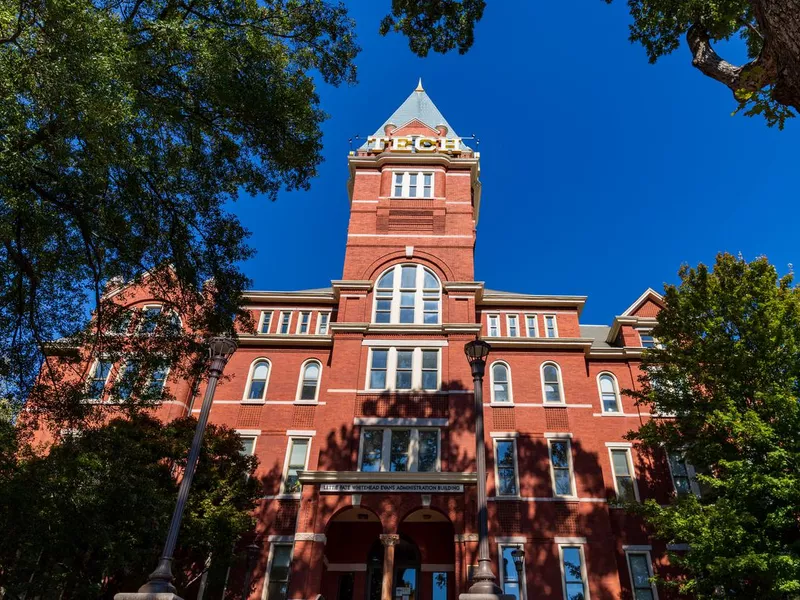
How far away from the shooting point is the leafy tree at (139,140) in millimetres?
7809

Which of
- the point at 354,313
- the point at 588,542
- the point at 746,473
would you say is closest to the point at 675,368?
the point at 746,473

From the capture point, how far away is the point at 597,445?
23.9 metres

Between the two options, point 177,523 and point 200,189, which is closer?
point 177,523

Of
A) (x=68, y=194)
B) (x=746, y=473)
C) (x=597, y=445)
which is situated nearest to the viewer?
(x=68, y=194)

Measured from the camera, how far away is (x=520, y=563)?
19562 mm

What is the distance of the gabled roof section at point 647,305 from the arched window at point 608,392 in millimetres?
3685

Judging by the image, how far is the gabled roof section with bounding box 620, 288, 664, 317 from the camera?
27500 millimetres

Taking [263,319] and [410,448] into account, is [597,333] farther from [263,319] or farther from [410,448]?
[263,319]

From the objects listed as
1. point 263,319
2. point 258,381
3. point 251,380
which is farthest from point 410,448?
point 263,319

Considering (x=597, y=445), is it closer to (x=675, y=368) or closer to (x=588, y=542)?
(x=588, y=542)

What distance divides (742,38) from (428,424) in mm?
16379

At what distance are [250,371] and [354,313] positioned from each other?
231 inches

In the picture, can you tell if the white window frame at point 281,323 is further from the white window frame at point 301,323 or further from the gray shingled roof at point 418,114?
the gray shingled roof at point 418,114

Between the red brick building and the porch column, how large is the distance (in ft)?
0.35
